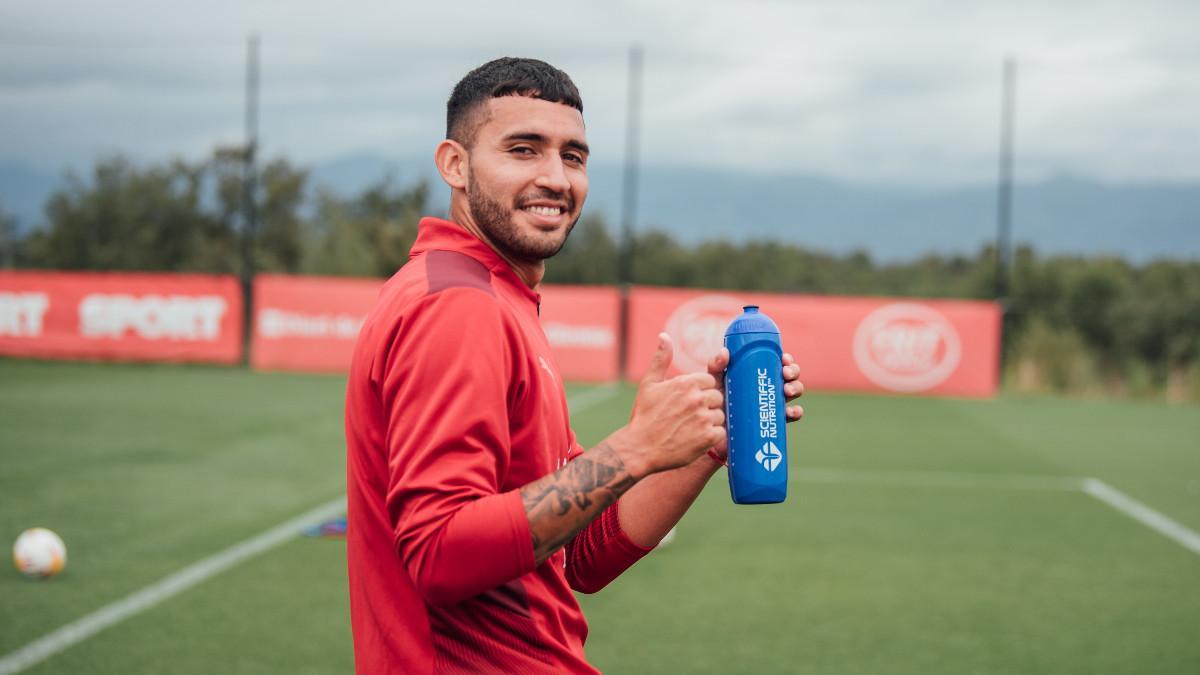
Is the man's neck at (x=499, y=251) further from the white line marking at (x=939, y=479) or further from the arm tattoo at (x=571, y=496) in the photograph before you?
the white line marking at (x=939, y=479)

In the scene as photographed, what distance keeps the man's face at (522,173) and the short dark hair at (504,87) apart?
0.06 feet

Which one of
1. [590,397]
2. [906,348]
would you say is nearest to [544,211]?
[590,397]

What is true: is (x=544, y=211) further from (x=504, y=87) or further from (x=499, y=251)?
(x=504, y=87)

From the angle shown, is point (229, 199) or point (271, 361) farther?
point (229, 199)

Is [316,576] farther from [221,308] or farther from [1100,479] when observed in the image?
[221,308]

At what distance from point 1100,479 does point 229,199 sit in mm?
30743

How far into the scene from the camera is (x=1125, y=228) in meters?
136

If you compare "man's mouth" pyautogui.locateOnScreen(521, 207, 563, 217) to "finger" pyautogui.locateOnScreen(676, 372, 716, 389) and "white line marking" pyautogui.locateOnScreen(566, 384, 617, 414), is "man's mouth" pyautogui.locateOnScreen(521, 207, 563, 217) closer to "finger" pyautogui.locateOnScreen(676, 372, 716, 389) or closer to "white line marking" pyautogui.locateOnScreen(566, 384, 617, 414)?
"finger" pyautogui.locateOnScreen(676, 372, 716, 389)

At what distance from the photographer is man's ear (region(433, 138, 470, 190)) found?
2.45 metres

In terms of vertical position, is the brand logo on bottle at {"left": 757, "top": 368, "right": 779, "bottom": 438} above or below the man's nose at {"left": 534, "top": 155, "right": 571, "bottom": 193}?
below

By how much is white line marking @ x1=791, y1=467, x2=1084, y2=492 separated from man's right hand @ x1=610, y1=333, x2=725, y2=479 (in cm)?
881

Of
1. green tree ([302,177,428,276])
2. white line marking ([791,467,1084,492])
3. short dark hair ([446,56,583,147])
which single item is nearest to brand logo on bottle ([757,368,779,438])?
short dark hair ([446,56,583,147])

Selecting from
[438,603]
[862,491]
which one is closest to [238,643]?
[438,603]

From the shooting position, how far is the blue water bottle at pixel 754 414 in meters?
2.36
